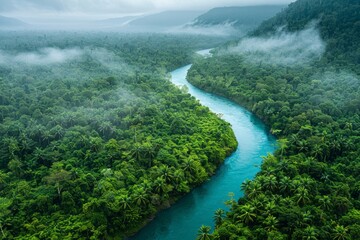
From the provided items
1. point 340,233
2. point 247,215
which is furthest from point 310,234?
point 247,215

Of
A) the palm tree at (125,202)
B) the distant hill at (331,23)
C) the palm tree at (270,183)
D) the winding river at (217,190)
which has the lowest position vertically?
the winding river at (217,190)

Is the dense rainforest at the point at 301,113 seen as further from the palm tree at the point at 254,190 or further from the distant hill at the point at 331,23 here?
the distant hill at the point at 331,23

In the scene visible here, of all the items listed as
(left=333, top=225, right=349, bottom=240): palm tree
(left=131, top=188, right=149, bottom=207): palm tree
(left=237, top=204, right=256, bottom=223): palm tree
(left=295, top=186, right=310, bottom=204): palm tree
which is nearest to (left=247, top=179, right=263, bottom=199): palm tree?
(left=237, top=204, right=256, bottom=223): palm tree

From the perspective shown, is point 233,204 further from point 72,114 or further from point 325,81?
point 325,81

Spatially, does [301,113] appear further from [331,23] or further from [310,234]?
[331,23]

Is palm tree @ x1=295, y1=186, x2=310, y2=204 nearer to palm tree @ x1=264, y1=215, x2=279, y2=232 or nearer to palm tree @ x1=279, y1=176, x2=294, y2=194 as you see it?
palm tree @ x1=279, y1=176, x2=294, y2=194

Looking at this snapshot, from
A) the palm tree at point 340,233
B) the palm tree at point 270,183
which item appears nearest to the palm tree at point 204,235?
the palm tree at point 270,183
